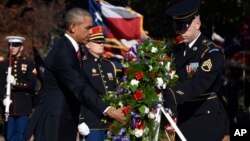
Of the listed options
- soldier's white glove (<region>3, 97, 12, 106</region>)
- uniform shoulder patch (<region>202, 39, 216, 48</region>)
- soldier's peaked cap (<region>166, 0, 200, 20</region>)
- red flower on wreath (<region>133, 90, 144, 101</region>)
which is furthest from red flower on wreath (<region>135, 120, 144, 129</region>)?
soldier's white glove (<region>3, 97, 12, 106</region>)

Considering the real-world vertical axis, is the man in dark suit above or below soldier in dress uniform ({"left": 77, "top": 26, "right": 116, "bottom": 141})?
above

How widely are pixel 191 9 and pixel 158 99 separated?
111cm

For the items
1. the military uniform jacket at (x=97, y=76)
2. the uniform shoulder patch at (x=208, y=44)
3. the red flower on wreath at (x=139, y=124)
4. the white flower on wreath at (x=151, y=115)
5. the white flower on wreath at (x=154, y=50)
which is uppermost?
the uniform shoulder patch at (x=208, y=44)

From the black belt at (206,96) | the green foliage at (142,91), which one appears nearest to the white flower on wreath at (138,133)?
the green foliage at (142,91)

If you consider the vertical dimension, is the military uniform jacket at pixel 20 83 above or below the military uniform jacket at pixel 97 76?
below

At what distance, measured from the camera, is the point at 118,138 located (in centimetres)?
709

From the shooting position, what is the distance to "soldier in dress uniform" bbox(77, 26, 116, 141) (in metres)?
9.62

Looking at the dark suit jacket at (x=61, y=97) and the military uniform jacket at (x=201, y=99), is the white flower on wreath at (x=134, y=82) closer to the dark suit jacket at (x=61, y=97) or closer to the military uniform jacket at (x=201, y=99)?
the dark suit jacket at (x=61, y=97)

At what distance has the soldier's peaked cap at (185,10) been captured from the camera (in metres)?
7.39

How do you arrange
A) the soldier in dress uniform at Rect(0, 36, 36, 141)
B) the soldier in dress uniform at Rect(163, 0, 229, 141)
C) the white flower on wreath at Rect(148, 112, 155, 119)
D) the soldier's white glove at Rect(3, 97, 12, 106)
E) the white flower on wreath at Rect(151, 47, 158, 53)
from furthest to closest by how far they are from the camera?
the soldier in dress uniform at Rect(0, 36, 36, 141)
the soldier's white glove at Rect(3, 97, 12, 106)
the soldier in dress uniform at Rect(163, 0, 229, 141)
the white flower on wreath at Rect(151, 47, 158, 53)
the white flower on wreath at Rect(148, 112, 155, 119)

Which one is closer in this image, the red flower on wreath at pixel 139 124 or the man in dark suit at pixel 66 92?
the man in dark suit at pixel 66 92

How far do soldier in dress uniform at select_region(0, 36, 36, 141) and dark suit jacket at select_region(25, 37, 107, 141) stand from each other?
496cm

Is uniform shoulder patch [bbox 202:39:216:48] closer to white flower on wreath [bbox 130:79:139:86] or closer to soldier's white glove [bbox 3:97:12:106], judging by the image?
white flower on wreath [bbox 130:79:139:86]

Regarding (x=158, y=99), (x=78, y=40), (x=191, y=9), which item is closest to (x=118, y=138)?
(x=158, y=99)
